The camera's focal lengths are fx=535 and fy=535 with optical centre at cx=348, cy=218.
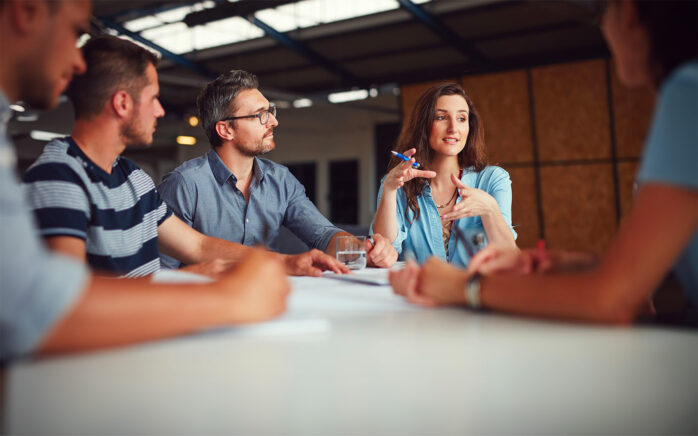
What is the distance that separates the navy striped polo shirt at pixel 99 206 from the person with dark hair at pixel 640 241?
40.2 inches

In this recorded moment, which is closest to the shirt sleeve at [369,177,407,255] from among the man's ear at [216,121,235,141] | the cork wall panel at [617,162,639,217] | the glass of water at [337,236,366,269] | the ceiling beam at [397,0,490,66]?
the glass of water at [337,236,366,269]

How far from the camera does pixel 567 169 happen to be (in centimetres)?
883

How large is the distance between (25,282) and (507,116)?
9.31 m

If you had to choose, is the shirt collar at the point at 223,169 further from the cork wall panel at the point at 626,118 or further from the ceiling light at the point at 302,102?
the ceiling light at the point at 302,102

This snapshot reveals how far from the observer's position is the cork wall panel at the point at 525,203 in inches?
354

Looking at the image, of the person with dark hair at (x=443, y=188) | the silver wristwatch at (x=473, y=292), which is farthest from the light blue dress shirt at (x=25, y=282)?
the person with dark hair at (x=443, y=188)

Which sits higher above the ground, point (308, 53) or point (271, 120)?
point (308, 53)

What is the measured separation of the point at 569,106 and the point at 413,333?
29.4 feet

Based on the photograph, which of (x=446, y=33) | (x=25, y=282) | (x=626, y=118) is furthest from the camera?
(x=446, y=33)

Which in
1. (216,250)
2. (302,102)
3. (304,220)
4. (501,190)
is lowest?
(216,250)

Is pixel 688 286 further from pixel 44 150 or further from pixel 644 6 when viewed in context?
pixel 44 150

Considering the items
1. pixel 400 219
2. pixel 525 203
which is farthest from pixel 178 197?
pixel 525 203

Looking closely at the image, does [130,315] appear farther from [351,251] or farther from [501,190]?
[501,190]

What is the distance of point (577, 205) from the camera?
8727mm
